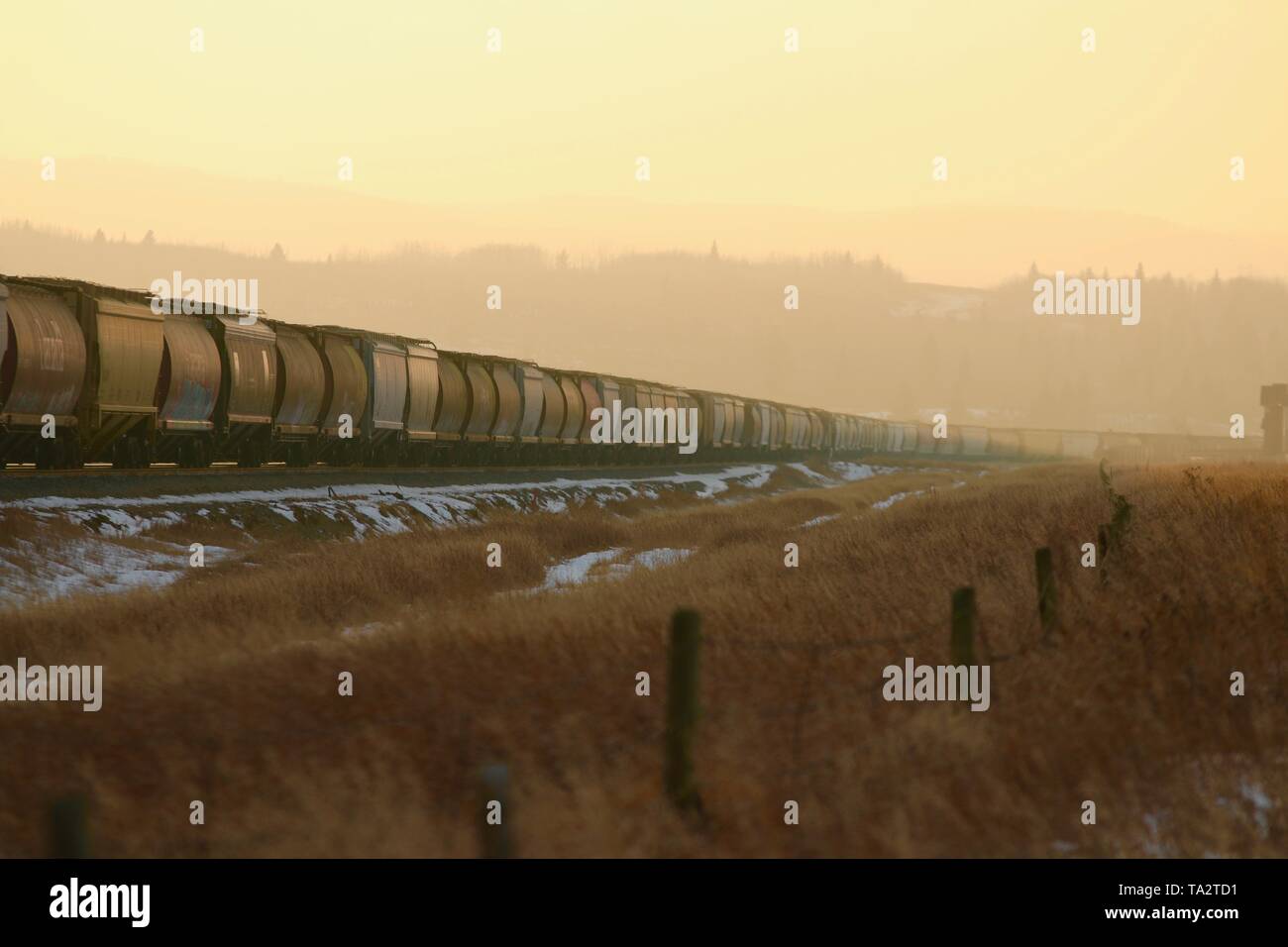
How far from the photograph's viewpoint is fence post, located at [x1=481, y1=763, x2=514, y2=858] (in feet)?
19.1

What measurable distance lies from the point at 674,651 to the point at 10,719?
19.8 feet

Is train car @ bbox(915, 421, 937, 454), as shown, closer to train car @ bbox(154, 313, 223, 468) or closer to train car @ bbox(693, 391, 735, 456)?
train car @ bbox(693, 391, 735, 456)

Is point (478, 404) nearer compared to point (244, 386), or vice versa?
point (244, 386)

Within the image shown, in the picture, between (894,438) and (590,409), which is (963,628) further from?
(894,438)

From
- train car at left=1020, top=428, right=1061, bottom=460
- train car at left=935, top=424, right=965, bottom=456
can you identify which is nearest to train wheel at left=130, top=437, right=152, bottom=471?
train car at left=935, top=424, right=965, bottom=456

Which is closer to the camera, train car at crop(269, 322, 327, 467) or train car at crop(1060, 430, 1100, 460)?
train car at crop(269, 322, 327, 467)

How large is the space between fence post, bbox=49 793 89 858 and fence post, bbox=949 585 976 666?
242 inches

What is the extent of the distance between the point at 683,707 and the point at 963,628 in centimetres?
296

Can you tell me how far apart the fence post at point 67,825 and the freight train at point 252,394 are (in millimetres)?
18416

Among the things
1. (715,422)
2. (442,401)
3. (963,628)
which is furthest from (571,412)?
(963,628)

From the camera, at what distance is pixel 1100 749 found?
8781 mm

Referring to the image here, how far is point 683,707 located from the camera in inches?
294
